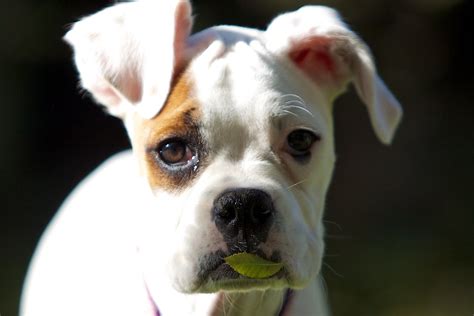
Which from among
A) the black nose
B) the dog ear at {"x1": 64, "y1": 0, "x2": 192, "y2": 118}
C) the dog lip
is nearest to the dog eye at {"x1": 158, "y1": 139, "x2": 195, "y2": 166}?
the dog ear at {"x1": 64, "y1": 0, "x2": 192, "y2": 118}

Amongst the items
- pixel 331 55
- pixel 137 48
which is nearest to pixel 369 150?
pixel 331 55

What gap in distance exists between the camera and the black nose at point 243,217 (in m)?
3.31

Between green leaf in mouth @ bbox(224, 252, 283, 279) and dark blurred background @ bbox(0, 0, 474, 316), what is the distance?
3.51 m

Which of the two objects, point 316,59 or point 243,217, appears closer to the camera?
point 243,217

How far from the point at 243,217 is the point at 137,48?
2.41 feet

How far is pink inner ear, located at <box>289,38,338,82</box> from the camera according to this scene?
3.92 m

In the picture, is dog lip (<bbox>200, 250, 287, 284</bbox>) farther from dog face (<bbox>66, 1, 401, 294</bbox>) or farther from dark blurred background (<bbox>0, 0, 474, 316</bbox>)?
dark blurred background (<bbox>0, 0, 474, 316</bbox>)

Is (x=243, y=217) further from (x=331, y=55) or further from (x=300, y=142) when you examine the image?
(x=331, y=55)

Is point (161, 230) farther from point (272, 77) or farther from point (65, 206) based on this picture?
point (65, 206)

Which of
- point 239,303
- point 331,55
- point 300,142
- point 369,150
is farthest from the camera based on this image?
point 369,150

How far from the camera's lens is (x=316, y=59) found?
402 centimetres

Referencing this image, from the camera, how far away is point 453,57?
28.9ft

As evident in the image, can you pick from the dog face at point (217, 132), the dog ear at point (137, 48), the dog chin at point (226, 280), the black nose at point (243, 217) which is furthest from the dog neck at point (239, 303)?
the dog ear at point (137, 48)

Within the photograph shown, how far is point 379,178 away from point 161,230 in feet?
16.3
